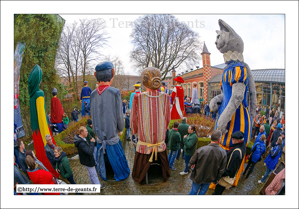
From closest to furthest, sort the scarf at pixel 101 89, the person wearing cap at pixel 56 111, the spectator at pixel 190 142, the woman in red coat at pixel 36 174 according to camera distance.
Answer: the woman in red coat at pixel 36 174 < the scarf at pixel 101 89 < the spectator at pixel 190 142 < the person wearing cap at pixel 56 111

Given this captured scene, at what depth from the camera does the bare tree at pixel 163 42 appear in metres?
3.53

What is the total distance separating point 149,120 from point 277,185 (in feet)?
7.82

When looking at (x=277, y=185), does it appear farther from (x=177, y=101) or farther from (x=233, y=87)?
(x=177, y=101)

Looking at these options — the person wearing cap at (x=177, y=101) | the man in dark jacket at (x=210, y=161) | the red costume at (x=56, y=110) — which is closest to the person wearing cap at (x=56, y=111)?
the red costume at (x=56, y=110)

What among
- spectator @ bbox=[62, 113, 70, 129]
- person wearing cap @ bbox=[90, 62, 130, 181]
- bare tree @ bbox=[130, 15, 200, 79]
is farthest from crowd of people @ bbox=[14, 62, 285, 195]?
spectator @ bbox=[62, 113, 70, 129]

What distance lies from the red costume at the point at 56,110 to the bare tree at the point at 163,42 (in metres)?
2.16

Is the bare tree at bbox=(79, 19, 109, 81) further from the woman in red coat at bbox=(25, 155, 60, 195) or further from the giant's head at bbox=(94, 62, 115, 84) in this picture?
the woman in red coat at bbox=(25, 155, 60, 195)

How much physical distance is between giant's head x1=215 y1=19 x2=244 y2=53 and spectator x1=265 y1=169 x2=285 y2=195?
2.26 meters

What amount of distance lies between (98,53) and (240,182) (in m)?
4.08

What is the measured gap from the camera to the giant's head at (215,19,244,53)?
3.17 m

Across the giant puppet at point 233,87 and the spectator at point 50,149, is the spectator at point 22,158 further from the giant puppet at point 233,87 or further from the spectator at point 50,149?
the giant puppet at point 233,87

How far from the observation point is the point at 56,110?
Answer: 4355 millimetres

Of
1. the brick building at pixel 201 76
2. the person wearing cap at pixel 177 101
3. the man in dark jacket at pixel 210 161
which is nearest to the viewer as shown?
the man in dark jacket at pixel 210 161

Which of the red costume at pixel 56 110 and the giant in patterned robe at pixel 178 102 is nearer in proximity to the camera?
the red costume at pixel 56 110
